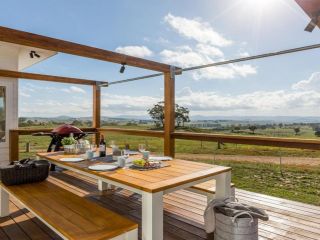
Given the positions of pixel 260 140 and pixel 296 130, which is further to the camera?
pixel 296 130

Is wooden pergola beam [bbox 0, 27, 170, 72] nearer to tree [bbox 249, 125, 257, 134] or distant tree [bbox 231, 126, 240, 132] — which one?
distant tree [bbox 231, 126, 240, 132]

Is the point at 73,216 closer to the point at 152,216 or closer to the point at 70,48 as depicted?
the point at 152,216

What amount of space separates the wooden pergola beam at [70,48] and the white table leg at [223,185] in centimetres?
233

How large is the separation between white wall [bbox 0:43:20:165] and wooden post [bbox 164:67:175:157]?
367 centimetres

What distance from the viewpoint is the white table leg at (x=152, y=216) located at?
1.58 metres

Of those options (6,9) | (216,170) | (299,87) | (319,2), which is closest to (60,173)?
(216,170)

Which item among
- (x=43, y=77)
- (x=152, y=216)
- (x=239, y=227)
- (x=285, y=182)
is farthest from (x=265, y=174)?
(x=43, y=77)

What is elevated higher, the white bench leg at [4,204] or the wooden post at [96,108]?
the wooden post at [96,108]

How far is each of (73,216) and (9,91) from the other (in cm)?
489

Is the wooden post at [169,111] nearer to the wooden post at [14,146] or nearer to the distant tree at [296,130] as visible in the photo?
the distant tree at [296,130]

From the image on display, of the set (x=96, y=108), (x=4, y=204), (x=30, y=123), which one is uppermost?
(x=96, y=108)

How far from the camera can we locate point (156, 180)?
182 cm

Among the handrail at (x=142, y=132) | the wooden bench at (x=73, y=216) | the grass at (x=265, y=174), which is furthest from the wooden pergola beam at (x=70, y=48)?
the wooden bench at (x=73, y=216)

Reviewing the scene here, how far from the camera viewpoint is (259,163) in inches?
275
